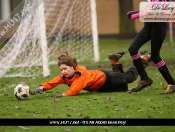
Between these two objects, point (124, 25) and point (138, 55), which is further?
point (124, 25)

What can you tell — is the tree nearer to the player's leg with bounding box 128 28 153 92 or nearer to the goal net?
the goal net

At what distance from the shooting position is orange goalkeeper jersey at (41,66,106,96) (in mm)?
7875

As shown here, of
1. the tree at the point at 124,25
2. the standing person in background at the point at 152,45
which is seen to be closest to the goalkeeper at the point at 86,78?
the standing person in background at the point at 152,45

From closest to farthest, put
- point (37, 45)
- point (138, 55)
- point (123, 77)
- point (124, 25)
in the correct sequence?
point (138, 55) → point (123, 77) → point (37, 45) → point (124, 25)

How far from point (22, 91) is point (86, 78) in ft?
3.32

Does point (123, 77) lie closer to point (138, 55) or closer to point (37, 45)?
point (138, 55)

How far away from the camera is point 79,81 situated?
308 inches

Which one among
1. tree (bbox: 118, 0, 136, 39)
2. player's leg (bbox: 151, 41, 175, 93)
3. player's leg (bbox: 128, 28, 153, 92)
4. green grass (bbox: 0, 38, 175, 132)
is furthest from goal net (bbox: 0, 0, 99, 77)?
tree (bbox: 118, 0, 136, 39)

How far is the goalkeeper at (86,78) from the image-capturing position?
7.88 m

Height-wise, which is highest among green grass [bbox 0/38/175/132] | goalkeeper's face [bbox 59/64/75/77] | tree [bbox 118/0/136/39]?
goalkeeper's face [bbox 59/64/75/77]

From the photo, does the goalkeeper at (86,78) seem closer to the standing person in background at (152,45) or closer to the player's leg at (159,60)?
the standing person in background at (152,45)

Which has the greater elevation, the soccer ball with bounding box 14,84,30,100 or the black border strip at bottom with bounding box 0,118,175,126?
the black border strip at bottom with bounding box 0,118,175,126

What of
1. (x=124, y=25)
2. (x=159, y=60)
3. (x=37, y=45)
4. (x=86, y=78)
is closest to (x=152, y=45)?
(x=159, y=60)

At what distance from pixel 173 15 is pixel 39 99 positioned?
2.48 meters
